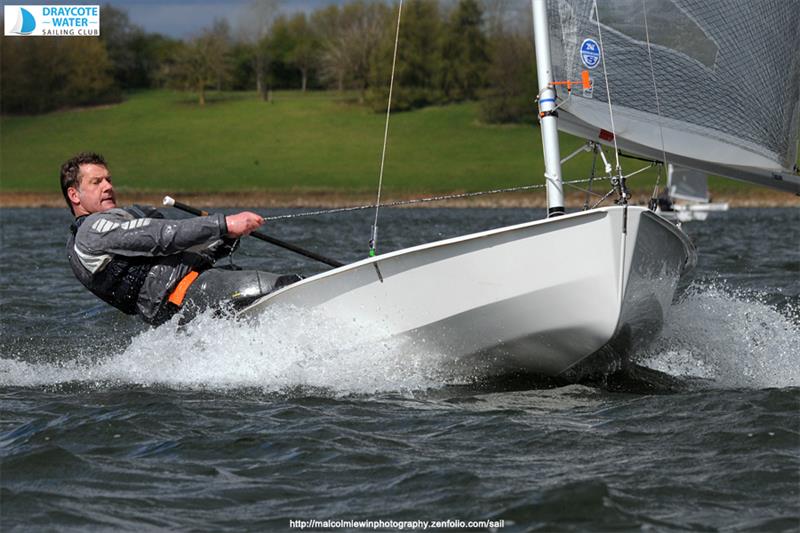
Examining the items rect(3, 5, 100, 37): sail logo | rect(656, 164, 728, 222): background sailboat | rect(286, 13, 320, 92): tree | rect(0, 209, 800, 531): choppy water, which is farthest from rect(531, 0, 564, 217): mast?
rect(286, 13, 320, 92): tree

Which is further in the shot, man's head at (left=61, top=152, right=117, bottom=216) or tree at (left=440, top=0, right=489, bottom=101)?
tree at (left=440, top=0, right=489, bottom=101)

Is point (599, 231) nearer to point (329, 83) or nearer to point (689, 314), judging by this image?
point (689, 314)

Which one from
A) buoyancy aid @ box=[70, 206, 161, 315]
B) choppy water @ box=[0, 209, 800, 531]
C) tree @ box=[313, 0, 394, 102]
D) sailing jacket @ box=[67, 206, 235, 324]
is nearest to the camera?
choppy water @ box=[0, 209, 800, 531]

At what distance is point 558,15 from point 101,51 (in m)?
66.9

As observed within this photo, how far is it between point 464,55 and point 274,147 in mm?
14357

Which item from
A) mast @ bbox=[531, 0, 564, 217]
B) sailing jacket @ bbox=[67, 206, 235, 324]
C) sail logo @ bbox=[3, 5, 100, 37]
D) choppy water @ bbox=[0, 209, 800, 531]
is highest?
sail logo @ bbox=[3, 5, 100, 37]

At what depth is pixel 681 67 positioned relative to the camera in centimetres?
782

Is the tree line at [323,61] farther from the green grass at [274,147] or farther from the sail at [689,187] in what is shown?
the sail at [689,187]

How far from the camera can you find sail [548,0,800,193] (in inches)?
293

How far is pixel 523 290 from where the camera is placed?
647cm

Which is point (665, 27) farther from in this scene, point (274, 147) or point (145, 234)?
point (274, 147)

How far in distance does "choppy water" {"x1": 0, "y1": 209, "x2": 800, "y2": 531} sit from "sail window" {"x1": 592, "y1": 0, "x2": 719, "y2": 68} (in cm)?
175

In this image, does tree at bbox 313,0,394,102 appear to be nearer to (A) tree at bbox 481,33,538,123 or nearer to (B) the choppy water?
(A) tree at bbox 481,33,538,123

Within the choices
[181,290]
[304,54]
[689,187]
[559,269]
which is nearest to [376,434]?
[559,269]
